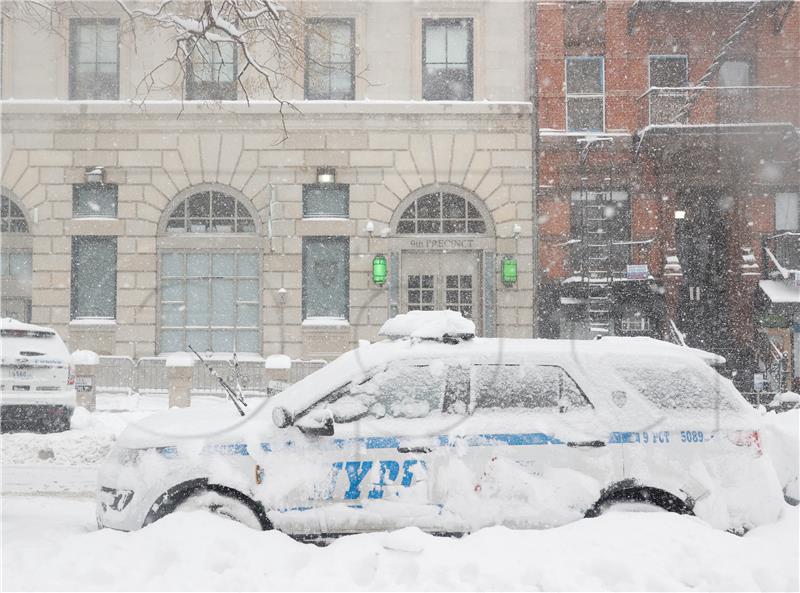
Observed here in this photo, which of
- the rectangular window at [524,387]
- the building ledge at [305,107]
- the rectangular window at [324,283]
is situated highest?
the building ledge at [305,107]

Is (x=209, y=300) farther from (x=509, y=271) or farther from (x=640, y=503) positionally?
(x=640, y=503)

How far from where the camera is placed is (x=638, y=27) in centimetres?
1852

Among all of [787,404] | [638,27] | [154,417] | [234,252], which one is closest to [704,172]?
[638,27]

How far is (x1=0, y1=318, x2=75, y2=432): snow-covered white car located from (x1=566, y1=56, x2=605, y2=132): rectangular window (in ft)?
45.1

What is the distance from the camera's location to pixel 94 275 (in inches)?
719

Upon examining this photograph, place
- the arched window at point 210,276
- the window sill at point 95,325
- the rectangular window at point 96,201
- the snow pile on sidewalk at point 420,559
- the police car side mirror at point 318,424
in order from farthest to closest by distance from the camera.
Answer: the rectangular window at point 96,201
the arched window at point 210,276
the window sill at point 95,325
the police car side mirror at point 318,424
the snow pile on sidewalk at point 420,559

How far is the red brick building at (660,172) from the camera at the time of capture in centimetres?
1797

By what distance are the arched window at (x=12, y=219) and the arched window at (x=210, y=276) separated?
3.83m

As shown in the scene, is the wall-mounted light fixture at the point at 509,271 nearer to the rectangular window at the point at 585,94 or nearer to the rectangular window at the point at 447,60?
the rectangular window at the point at 585,94

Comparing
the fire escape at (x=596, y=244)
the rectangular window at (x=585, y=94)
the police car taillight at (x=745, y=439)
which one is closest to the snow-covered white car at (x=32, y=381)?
the police car taillight at (x=745, y=439)

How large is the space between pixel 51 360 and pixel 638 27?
16.3 metres

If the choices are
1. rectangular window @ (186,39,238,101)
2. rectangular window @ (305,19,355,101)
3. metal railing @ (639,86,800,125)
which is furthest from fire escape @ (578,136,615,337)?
rectangular window @ (186,39,238,101)

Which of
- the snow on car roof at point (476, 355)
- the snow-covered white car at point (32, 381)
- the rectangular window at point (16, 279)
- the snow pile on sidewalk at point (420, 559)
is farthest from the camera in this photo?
the rectangular window at point (16, 279)

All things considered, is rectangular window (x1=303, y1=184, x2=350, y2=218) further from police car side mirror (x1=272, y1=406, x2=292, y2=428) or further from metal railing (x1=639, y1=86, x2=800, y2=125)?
police car side mirror (x1=272, y1=406, x2=292, y2=428)
